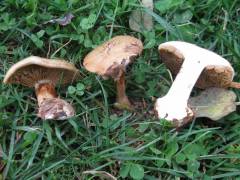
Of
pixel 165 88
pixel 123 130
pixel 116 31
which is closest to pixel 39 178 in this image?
pixel 123 130

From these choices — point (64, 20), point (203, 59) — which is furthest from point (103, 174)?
point (64, 20)

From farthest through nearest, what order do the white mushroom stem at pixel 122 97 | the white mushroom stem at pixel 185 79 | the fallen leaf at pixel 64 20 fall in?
1. the fallen leaf at pixel 64 20
2. the white mushroom stem at pixel 122 97
3. the white mushroom stem at pixel 185 79

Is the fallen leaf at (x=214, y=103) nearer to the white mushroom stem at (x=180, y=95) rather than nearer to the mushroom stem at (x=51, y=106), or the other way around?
the white mushroom stem at (x=180, y=95)

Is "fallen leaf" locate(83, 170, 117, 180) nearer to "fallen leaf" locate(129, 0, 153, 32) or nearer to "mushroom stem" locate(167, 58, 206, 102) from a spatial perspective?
"mushroom stem" locate(167, 58, 206, 102)

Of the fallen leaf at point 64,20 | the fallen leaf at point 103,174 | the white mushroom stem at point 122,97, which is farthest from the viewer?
the fallen leaf at point 64,20

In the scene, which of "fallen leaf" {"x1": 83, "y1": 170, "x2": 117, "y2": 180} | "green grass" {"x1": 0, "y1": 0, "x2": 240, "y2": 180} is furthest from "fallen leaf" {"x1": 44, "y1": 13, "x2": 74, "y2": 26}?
"fallen leaf" {"x1": 83, "y1": 170, "x2": 117, "y2": 180}

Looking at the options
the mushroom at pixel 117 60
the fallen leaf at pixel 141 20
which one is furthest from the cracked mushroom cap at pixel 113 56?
the fallen leaf at pixel 141 20

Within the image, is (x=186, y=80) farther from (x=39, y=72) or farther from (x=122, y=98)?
(x=39, y=72)
